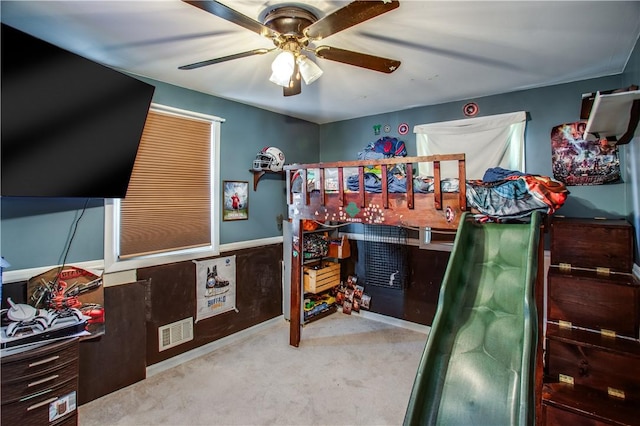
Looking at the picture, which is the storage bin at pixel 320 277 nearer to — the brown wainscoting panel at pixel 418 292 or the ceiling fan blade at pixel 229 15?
the brown wainscoting panel at pixel 418 292

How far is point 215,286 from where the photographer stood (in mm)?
3348

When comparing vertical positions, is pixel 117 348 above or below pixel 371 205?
below

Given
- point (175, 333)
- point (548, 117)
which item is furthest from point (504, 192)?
point (175, 333)

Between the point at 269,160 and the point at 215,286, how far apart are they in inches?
59.7

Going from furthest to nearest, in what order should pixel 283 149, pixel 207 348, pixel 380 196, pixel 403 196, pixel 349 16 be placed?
pixel 283 149 < pixel 207 348 < pixel 380 196 < pixel 403 196 < pixel 349 16

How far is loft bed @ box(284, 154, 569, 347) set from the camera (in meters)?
2.16

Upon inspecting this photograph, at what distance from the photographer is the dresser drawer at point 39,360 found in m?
1.75

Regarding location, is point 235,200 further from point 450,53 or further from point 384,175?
point 450,53

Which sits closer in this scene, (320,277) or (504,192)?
(504,192)

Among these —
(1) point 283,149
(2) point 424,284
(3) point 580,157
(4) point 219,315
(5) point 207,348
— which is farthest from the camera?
(1) point 283,149

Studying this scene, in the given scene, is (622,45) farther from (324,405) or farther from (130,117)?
(130,117)

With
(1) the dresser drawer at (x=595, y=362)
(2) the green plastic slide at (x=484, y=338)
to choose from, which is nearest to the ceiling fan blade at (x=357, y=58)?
(2) the green plastic slide at (x=484, y=338)

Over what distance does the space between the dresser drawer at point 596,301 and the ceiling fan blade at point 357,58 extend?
1848 millimetres

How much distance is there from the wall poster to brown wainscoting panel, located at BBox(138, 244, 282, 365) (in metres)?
3.12
